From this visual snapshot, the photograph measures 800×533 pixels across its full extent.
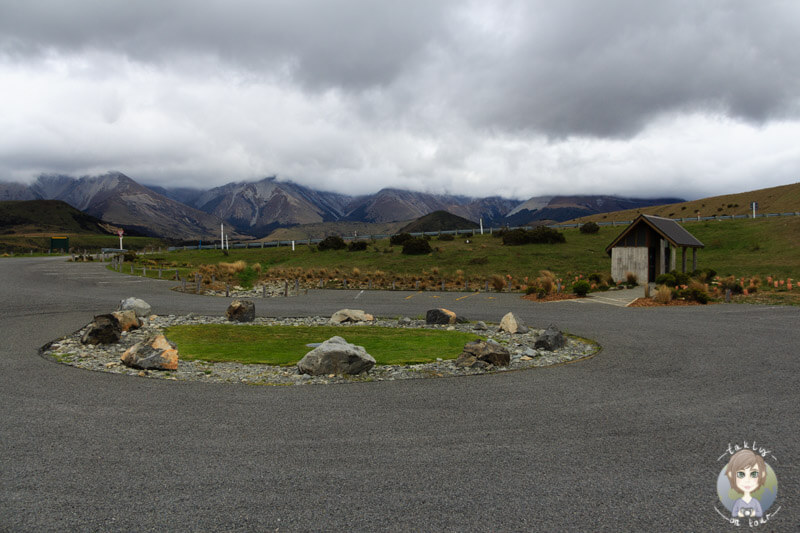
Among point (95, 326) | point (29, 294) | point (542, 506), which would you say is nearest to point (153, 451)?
point (542, 506)

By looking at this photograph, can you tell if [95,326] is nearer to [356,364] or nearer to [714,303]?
[356,364]

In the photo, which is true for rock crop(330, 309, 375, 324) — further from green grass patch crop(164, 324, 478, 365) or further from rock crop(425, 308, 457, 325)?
rock crop(425, 308, 457, 325)

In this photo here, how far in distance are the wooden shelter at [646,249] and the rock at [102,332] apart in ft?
118

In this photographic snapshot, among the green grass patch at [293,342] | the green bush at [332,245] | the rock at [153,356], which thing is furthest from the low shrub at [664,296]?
the green bush at [332,245]

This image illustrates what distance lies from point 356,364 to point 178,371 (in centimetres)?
467

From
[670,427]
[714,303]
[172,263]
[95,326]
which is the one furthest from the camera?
[172,263]

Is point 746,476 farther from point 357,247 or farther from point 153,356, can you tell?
point 357,247

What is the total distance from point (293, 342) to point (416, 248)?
42983 millimetres

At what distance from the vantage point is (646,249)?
36875 millimetres

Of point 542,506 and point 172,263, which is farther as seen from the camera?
point 172,263

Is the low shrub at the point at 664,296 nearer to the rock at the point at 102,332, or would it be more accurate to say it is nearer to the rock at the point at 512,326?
the rock at the point at 512,326

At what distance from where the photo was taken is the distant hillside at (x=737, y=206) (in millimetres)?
90606

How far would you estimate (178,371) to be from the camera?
11.6m

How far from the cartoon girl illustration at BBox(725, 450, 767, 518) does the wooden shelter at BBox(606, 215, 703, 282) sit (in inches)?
1429
